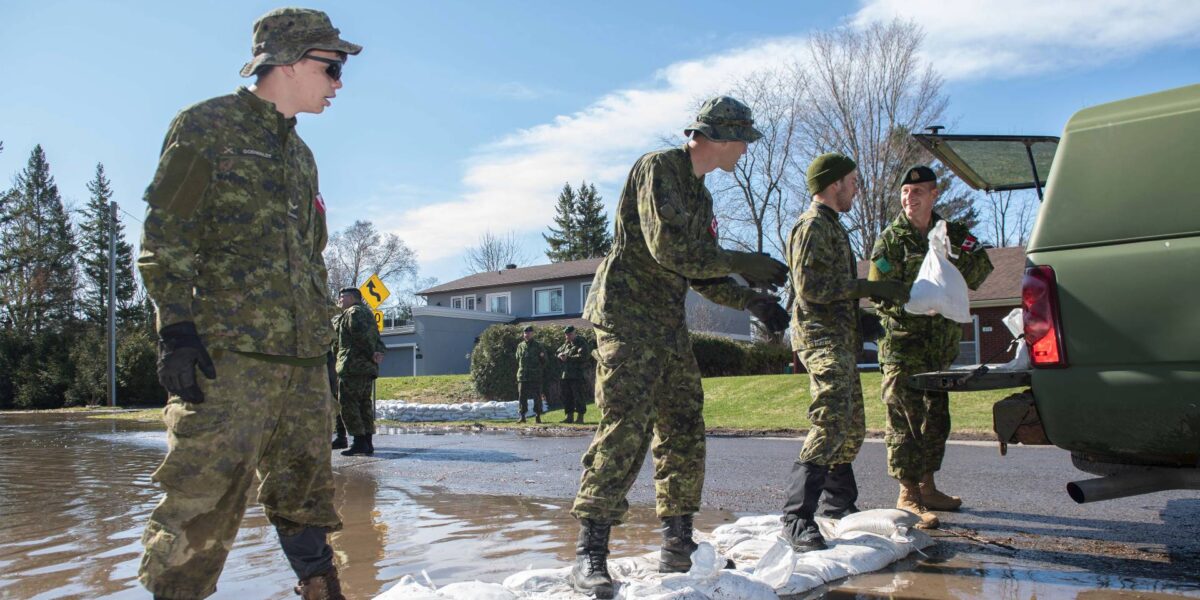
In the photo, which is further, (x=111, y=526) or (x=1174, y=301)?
(x=111, y=526)

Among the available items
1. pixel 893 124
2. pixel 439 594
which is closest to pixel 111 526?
pixel 439 594

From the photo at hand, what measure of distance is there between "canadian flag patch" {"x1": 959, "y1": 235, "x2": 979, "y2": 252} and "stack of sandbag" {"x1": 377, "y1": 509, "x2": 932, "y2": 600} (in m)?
1.84

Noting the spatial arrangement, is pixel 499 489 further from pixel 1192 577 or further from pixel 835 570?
pixel 1192 577

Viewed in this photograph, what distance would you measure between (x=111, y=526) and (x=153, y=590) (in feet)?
11.2

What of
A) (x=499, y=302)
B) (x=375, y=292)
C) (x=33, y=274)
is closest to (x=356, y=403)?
(x=375, y=292)

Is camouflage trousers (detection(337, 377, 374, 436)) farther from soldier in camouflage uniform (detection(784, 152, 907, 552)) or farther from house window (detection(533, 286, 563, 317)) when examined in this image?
house window (detection(533, 286, 563, 317))

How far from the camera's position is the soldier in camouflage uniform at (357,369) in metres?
10.1

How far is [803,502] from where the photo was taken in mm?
4312

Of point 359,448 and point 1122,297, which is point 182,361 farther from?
point 359,448

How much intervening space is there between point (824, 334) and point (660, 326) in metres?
1.18

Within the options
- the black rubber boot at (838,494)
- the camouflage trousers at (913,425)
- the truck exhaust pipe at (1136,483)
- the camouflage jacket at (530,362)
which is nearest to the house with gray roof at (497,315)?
the camouflage jacket at (530,362)

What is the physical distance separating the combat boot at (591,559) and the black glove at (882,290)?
1837mm

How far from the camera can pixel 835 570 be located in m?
3.92

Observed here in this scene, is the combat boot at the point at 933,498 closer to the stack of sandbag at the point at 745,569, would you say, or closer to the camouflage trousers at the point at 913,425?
the camouflage trousers at the point at 913,425
